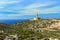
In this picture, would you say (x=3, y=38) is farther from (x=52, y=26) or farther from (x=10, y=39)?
(x=52, y=26)

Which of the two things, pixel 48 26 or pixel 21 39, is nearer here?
pixel 21 39

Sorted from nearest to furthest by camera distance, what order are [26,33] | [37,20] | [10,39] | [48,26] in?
[10,39] → [26,33] → [48,26] → [37,20]

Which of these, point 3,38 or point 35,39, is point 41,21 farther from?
point 3,38

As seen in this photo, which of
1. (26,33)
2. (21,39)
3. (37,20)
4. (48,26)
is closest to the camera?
(21,39)

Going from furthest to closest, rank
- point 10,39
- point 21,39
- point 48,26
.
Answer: point 48,26, point 21,39, point 10,39

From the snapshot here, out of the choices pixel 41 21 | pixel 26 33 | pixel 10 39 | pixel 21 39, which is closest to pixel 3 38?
pixel 10 39

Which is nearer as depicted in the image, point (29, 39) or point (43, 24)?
→ point (29, 39)

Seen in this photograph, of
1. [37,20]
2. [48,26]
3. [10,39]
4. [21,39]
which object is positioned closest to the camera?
[10,39]

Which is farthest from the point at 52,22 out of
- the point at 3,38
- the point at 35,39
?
the point at 3,38
